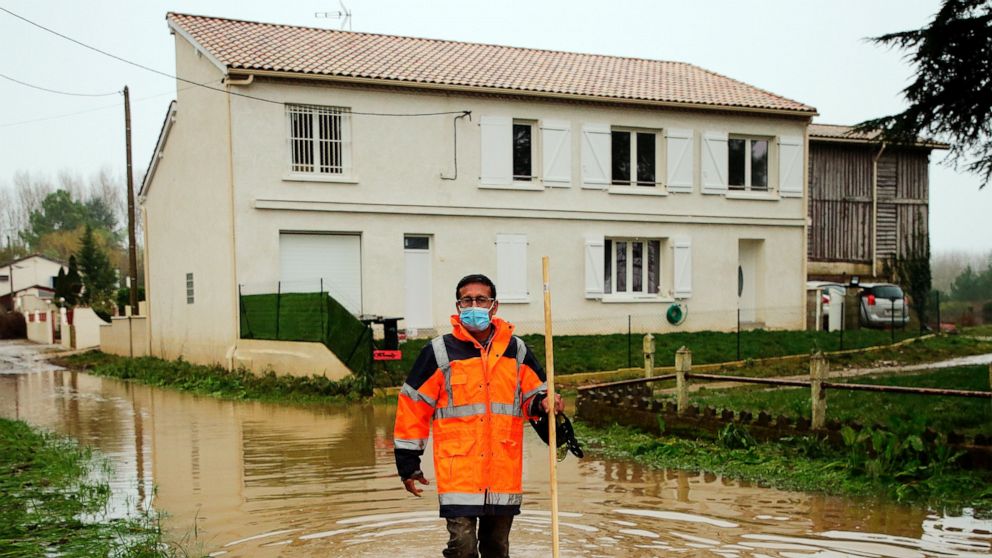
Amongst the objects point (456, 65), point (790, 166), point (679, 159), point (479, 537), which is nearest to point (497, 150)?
point (456, 65)

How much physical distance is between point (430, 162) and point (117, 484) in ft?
48.8

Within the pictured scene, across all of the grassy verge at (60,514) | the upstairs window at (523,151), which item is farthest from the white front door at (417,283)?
the grassy verge at (60,514)

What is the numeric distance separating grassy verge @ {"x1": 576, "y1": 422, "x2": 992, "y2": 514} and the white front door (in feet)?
39.4

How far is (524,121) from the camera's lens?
2492 centimetres

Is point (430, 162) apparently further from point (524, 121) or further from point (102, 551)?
point (102, 551)

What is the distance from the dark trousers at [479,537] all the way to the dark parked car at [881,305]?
2432cm

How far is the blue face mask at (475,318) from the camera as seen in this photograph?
555 centimetres

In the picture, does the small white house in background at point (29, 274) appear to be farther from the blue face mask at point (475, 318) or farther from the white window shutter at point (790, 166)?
the blue face mask at point (475, 318)

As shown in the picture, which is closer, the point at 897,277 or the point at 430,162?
the point at 430,162

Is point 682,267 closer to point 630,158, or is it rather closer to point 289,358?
point 630,158

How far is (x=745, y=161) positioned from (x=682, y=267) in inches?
146

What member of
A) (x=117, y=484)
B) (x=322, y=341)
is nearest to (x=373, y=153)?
(x=322, y=341)

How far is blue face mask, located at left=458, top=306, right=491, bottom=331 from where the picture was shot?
5.55 metres

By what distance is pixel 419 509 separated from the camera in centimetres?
874
